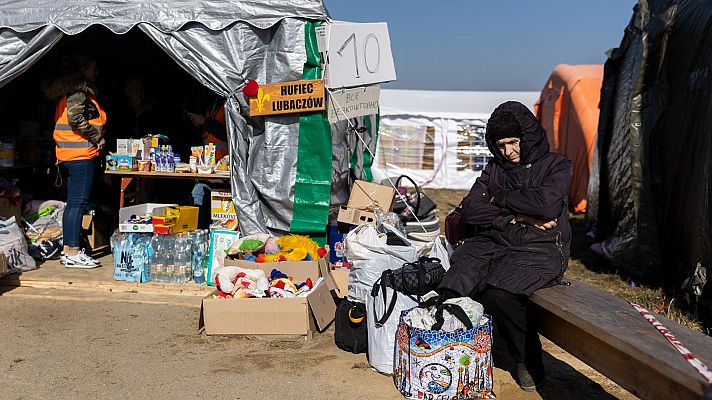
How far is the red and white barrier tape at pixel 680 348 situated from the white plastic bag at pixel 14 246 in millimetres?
5358

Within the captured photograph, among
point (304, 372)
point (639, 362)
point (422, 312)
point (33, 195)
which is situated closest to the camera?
point (639, 362)

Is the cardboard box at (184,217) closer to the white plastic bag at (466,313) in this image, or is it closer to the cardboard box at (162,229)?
the cardboard box at (162,229)

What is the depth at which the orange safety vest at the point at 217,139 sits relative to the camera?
679 cm

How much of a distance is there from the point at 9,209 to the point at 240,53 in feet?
9.64

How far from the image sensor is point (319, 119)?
6.30m

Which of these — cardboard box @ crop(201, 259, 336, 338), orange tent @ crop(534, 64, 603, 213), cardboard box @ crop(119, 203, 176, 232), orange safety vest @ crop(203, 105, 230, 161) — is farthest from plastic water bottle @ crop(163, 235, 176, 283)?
orange tent @ crop(534, 64, 603, 213)

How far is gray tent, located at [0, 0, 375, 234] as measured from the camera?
20.2 ft

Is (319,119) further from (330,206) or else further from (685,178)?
(685,178)

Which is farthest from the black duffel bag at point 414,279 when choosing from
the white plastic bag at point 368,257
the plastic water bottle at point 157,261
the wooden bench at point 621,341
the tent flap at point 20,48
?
the tent flap at point 20,48

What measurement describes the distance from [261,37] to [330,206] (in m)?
1.69

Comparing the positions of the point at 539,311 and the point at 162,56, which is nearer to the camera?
the point at 539,311

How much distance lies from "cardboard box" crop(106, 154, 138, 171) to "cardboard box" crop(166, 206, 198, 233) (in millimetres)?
635

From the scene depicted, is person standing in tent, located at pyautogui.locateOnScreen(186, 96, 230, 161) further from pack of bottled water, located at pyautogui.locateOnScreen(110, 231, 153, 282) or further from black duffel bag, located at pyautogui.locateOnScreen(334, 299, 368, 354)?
black duffel bag, located at pyautogui.locateOnScreen(334, 299, 368, 354)

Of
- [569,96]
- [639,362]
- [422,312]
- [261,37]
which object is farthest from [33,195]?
[569,96]
